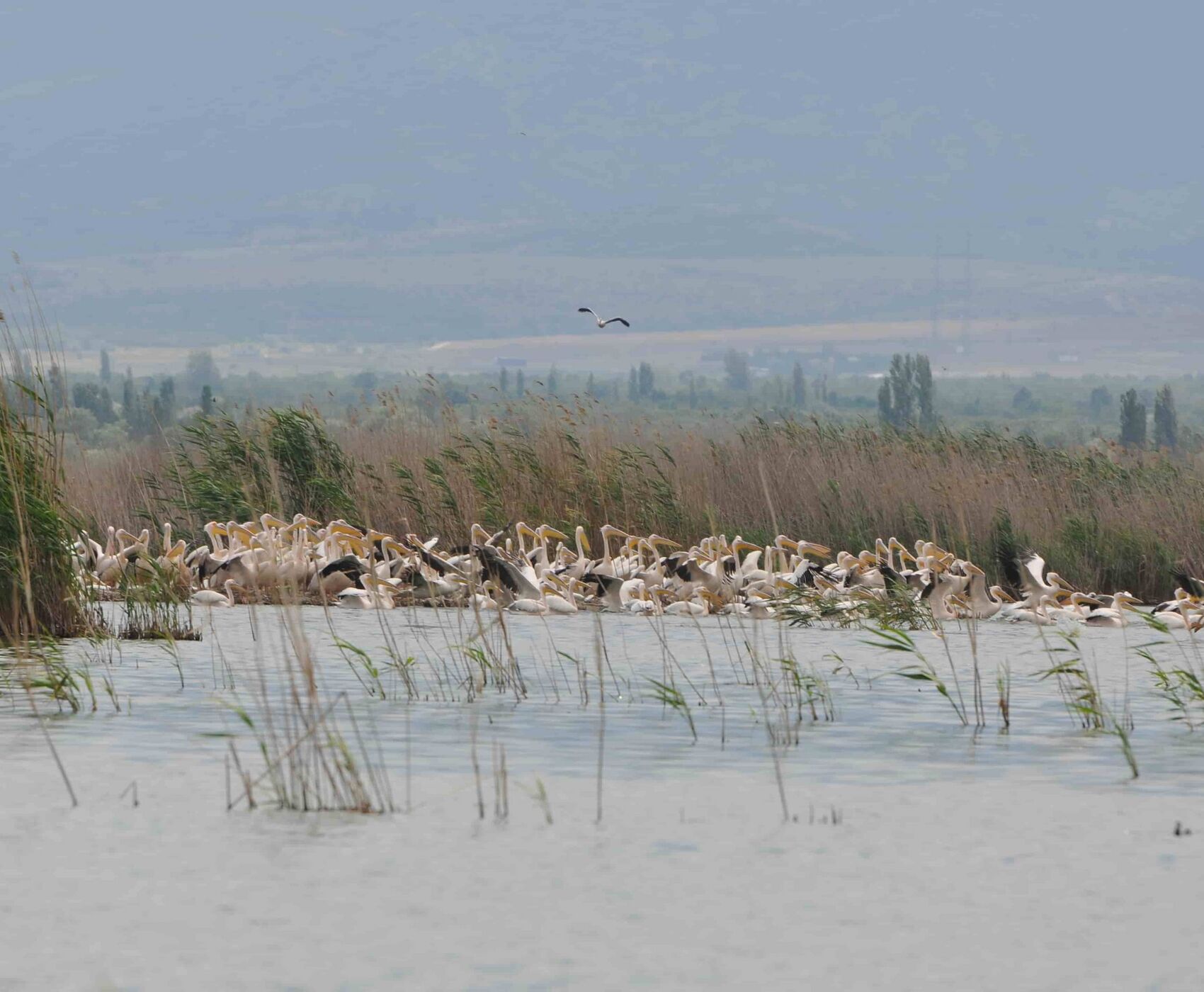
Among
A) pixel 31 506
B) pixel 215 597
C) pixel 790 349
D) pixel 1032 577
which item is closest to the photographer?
pixel 31 506

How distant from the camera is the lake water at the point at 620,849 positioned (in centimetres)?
511

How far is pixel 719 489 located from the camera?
18375 mm

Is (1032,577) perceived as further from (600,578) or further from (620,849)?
(620,849)

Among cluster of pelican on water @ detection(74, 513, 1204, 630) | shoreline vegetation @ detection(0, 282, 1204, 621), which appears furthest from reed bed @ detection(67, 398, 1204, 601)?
cluster of pelican on water @ detection(74, 513, 1204, 630)

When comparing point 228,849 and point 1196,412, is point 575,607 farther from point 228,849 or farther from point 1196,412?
point 1196,412

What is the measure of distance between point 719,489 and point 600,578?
14.7ft

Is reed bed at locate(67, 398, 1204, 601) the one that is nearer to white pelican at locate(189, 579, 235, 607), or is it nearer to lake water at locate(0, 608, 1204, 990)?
white pelican at locate(189, 579, 235, 607)

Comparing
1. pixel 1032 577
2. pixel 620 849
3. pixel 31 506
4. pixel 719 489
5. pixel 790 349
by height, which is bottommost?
pixel 620 849

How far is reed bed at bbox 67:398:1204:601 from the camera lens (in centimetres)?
1636

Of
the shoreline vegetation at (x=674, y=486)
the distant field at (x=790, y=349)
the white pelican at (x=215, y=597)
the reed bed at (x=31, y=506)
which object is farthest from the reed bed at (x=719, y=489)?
the distant field at (x=790, y=349)

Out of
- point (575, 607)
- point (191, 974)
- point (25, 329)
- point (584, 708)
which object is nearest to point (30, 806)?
point (191, 974)

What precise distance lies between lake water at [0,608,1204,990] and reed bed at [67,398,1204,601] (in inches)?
255

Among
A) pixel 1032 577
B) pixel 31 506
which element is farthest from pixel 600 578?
pixel 31 506

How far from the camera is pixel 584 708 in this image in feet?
31.0
